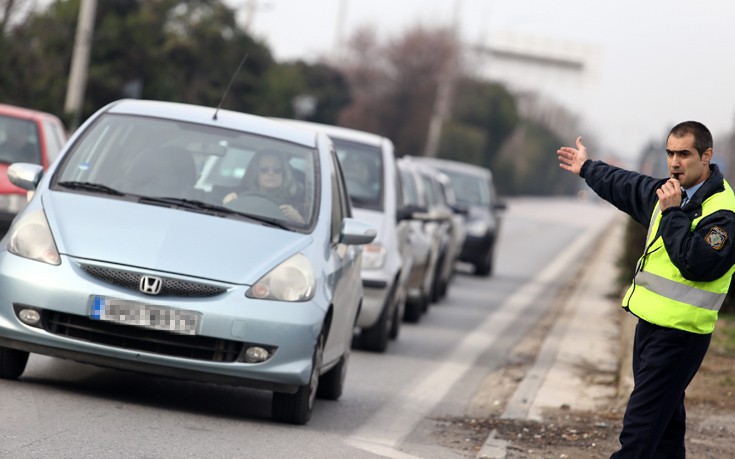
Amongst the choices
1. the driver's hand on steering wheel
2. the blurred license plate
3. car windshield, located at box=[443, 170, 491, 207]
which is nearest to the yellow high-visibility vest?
the blurred license plate

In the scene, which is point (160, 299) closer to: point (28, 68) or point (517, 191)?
point (28, 68)

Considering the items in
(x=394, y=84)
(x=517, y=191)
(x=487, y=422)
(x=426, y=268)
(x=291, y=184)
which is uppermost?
(x=291, y=184)

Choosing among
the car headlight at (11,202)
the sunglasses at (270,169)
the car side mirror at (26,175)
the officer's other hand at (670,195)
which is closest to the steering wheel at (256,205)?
the sunglasses at (270,169)

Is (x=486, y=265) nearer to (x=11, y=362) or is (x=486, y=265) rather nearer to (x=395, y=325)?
(x=395, y=325)

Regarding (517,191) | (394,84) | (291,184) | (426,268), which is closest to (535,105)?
(517,191)

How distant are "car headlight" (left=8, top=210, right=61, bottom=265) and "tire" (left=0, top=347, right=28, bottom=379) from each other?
0.62 meters

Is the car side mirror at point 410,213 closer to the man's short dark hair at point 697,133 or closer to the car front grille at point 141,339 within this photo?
the car front grille at point 141,339

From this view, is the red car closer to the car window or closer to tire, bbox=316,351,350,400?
the car window

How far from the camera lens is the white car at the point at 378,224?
13188 millimetres

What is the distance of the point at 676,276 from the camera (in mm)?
6512

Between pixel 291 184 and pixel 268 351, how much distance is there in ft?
4.72

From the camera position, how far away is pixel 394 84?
68.1 meters

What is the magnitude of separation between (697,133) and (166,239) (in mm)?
2955

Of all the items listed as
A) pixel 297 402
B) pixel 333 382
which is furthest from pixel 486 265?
→ pixel 297 402
